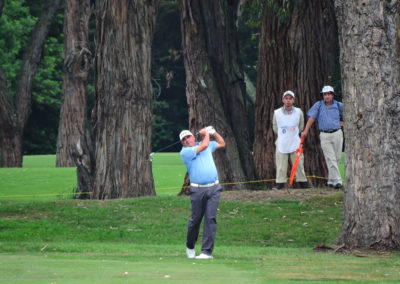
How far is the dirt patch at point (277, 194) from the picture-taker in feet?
60.5

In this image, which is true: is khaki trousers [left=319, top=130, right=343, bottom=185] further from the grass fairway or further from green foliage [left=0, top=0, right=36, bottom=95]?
green foliage [left=0, top=0, right=36, bottom=95]

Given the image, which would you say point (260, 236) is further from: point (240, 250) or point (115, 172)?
point (115, 172)

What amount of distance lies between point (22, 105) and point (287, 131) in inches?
848

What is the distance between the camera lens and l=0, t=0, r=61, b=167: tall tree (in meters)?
37.4

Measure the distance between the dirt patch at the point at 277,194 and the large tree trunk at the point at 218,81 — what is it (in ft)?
4.61

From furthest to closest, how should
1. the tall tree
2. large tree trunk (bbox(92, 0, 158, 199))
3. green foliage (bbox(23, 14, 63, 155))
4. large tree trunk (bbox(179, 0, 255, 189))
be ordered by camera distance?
green foliage (bbox(23, 14, 63, 155))
the tall tree
large tree trunk (bbox(179, 0, 255, 189))
large tree trunk (bbox(92, 0, 158, 199))

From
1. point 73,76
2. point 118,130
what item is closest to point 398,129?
point 118,130

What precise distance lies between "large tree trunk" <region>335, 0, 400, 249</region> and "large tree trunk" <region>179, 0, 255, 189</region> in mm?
7456

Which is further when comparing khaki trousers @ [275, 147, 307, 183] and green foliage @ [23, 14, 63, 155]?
green foliage @ [23, 14, 63, 155]

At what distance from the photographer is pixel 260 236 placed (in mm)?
15953

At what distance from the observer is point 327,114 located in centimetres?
1850

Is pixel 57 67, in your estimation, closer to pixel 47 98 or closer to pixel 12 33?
pixel 47 98

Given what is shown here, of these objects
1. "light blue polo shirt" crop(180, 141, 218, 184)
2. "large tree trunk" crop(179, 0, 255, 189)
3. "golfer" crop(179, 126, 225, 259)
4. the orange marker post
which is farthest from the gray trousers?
"large tree trunk" crop(179, 0, 255, 189)

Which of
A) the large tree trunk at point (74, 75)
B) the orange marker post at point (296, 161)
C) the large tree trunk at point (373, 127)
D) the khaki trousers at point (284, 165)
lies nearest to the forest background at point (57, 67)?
the large tree trunk at point (74, 75)
